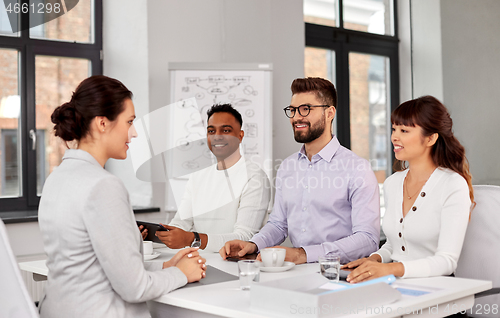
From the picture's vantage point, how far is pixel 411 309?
50.4 inches

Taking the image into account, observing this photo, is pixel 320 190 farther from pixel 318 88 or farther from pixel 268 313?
pixel 268 313

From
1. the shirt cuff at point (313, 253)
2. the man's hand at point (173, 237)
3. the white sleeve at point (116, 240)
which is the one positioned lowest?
the shirt cuff at point (313, 253)

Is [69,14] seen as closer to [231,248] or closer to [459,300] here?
[231,248]

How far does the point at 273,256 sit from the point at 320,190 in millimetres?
622

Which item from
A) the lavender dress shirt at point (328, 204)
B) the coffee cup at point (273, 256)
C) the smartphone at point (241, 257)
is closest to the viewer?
the coffee cup at point (273, 256)

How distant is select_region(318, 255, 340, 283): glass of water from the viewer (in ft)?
4.93

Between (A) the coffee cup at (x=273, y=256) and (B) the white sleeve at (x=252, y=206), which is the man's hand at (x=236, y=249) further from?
(B) the white sleeve at (x=252, y=206)

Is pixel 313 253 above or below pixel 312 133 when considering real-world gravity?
below

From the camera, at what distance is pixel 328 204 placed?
2.26 m

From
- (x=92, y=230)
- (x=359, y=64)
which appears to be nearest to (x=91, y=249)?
(x=92, y=230)

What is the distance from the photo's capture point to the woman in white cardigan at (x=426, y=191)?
1769mm

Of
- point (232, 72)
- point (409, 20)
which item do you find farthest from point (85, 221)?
point (409, 20)

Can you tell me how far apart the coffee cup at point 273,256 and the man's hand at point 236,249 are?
0.83 ft

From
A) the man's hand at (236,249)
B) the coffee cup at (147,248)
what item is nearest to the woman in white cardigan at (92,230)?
the man's hand at (236,249)
